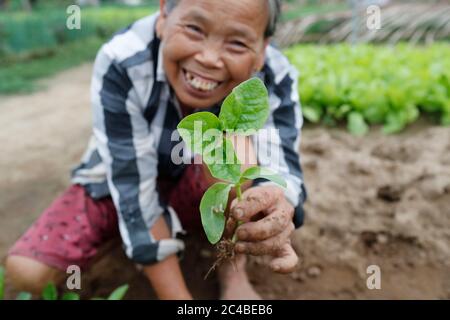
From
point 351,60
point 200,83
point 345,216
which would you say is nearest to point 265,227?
point 200,83

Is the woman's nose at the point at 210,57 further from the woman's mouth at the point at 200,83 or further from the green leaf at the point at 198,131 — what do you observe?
the green leaf at the point at 198,131

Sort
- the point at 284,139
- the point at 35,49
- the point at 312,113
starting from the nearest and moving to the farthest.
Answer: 1. the point at 284,139
2. the point at 312,113
3. the point at 35,49

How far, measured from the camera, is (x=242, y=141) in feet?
4.23

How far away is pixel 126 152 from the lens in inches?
55.5

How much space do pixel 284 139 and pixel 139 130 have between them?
1.53 ft

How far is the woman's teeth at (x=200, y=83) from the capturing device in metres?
1.20

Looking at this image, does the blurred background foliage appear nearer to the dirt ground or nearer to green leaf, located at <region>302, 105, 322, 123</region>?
green leaf, located at <region>302, 105, 322, 123</region>

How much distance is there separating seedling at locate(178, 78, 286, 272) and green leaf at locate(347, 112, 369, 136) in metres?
2.05

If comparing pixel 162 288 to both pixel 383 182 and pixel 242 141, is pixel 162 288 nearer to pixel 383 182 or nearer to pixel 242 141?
pixel 242 141

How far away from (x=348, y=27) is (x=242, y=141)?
5504 millimetres

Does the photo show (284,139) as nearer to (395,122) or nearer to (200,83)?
(200,83)

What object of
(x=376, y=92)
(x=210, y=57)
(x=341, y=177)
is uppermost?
(x=210, y=57)

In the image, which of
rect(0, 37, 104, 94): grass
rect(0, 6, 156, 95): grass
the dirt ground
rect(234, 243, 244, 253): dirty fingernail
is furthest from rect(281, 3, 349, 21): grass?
rect(234, 243, 244, 253): dirty fingernail
